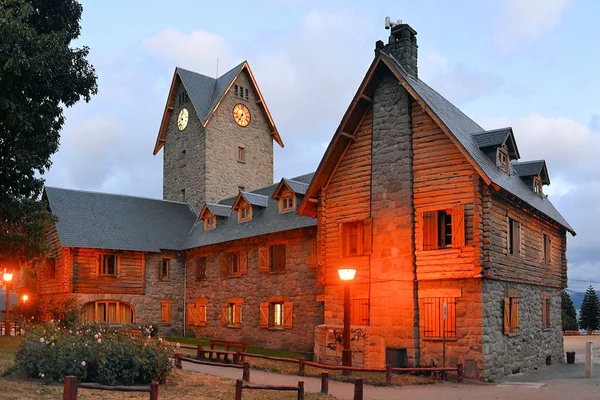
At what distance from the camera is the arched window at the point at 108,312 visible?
35750mm

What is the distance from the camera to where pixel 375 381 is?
18.3 meters

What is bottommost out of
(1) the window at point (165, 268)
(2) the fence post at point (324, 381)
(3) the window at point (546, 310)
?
(2) the fence post at point (324, 381)

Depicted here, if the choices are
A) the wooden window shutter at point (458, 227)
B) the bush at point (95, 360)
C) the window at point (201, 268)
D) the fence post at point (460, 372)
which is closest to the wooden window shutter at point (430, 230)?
the wooden window shutter at point (458, 227)

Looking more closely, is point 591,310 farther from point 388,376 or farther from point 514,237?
point 388,376

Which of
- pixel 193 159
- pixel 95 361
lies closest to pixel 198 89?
pixel 193 159

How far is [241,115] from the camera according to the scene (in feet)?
149

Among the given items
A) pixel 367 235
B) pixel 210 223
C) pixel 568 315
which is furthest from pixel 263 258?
pixel 568 315

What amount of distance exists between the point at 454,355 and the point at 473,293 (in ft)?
6.53

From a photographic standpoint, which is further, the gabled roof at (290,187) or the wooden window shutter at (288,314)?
the gabled roof at (290,187)

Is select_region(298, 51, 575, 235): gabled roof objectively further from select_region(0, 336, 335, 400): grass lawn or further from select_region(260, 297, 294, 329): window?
select_region(0, 336, 335, 400): grass lawn

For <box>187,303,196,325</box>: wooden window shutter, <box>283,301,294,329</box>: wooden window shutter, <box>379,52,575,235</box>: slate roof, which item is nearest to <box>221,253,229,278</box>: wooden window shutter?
<box>187,303,196,325</box>: wooden window shutter

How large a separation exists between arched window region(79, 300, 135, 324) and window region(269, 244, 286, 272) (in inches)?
404

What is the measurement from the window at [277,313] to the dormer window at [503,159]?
463 inches

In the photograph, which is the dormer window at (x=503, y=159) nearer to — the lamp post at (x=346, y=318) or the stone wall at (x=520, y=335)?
the stone wall at (x=520, y=335)
